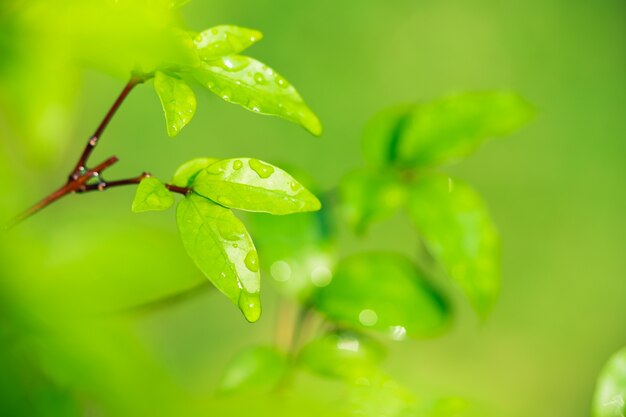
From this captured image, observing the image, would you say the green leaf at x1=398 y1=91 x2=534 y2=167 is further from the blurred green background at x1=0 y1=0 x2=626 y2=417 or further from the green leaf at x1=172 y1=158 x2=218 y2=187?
the blurred green background at x1=0 y1=0 x2=626 y2=417

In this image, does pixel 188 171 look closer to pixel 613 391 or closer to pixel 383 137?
pixel 383 137

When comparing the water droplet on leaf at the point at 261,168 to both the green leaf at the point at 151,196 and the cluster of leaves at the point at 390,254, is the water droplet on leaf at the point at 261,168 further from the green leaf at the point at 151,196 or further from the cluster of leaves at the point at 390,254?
the cluster of leaves at the point at 390,254

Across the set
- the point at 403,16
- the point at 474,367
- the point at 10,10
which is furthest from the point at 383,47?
the point at 10,10

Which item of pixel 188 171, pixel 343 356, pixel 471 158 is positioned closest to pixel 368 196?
pixel 343 356

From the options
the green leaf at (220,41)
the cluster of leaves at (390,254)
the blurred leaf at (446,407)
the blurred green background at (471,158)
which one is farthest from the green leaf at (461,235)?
the blurred green background at (471,158)

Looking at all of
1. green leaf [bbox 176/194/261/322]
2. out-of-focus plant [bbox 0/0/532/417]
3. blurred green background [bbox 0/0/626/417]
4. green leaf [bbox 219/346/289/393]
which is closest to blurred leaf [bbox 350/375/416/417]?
out-of-focus plant [bbox 0/0/532/417]
